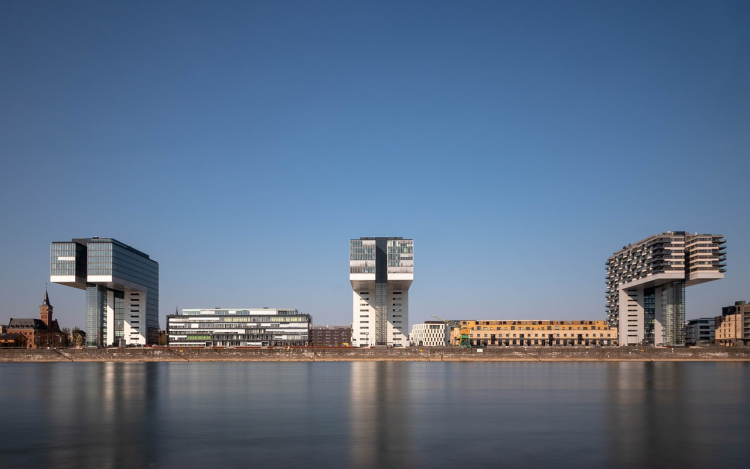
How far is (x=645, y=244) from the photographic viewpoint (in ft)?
527

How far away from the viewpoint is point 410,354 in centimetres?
13812

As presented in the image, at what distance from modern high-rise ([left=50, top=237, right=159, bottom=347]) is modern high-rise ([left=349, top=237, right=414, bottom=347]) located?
181 feet

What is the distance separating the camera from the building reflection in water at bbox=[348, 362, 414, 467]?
27.1 metres

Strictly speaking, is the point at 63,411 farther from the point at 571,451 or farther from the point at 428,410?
the point at 571,451

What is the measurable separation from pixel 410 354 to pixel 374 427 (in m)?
104

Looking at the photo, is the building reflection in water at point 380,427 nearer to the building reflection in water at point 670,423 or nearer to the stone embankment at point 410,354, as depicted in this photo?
the building reflection in water at point 670,423

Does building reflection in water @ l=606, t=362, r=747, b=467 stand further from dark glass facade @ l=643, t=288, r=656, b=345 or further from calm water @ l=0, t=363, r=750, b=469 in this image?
dark glass facade @ l=643, t=288, r=656, b=345

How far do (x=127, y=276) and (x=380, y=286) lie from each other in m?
61.8

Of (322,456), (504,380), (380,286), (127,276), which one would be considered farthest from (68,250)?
(322,456)

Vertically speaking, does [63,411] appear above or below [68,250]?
below

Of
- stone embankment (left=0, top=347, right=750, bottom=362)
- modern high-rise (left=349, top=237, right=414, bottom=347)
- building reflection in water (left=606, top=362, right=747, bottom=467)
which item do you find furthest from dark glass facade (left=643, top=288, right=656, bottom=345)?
building reflection in water (left=606, top=362, right=747, bottom=467)

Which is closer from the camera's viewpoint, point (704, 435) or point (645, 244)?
point (704, 435)

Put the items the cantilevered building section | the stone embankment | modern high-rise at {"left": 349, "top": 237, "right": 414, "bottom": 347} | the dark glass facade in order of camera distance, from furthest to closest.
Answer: the dark glass facade < modern high-rise at {"left": 349, "top": 237, "right": 414, "bottom": 347} < the cantilevered building section < the stone embankment

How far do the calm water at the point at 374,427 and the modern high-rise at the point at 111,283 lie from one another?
95169mm
